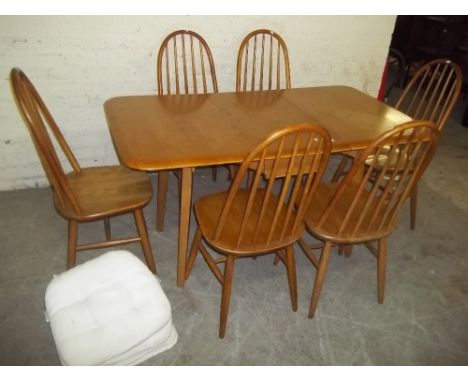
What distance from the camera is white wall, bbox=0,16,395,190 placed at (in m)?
1.97

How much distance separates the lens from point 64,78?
209 centimetres

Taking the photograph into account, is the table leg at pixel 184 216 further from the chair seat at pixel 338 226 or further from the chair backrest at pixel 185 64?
the chair backrest at pixel 185 64

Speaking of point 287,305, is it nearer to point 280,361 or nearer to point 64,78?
point 280,361

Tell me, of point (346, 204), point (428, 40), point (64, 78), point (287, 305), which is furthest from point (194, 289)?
point (428, 40)

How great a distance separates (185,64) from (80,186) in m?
1.02

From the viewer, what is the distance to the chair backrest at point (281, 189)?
3.81ft

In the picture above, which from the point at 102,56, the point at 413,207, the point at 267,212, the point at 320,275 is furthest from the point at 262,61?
the point at 320,275

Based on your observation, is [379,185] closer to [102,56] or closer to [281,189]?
[281,189]

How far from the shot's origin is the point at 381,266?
167cm

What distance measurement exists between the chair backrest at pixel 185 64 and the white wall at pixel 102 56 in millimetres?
69

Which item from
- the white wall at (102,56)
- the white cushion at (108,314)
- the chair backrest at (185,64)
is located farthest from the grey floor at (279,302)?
the chair backrest at (185,64)

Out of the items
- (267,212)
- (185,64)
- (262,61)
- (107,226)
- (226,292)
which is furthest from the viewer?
(262,61)

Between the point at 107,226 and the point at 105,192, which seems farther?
the point at 107,226
